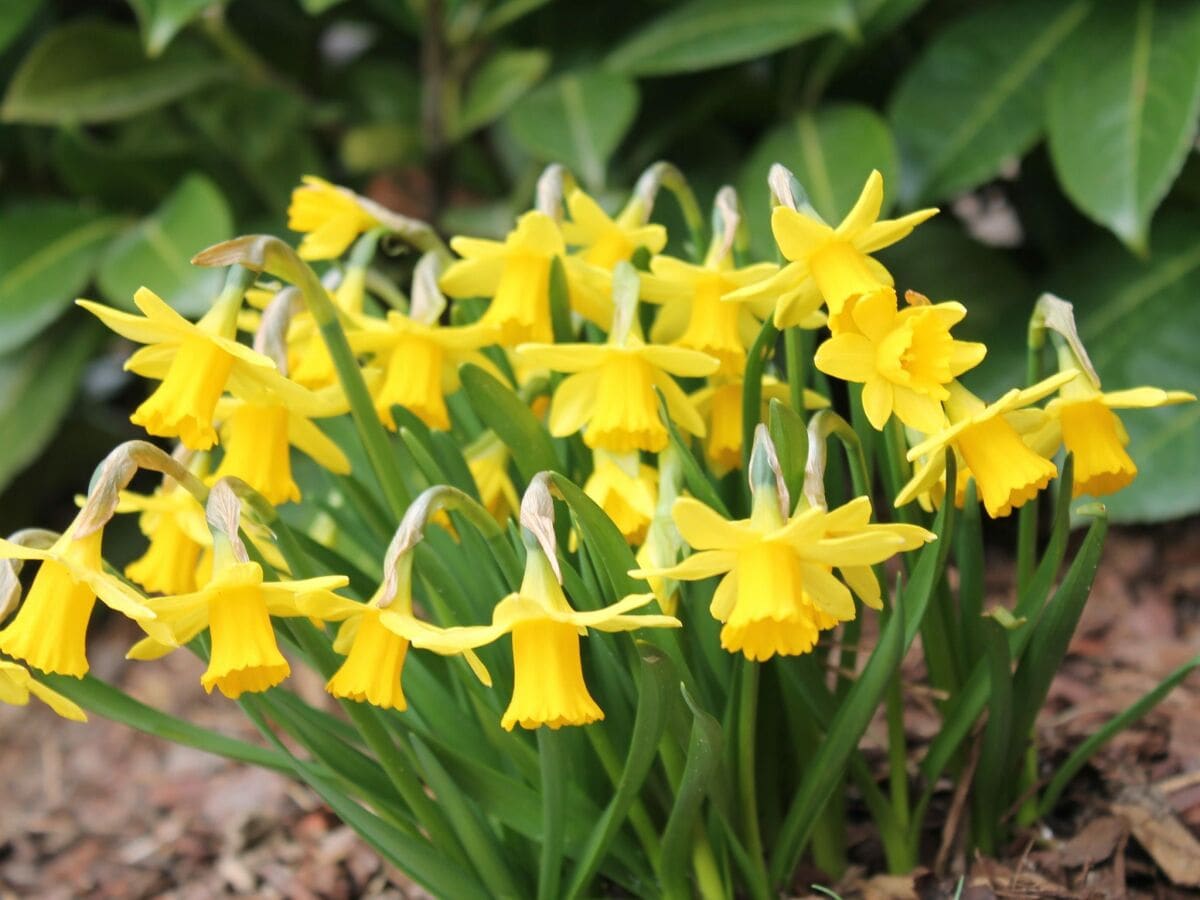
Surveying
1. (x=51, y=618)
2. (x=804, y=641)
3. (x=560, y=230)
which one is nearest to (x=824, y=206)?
(x=560, y=230)

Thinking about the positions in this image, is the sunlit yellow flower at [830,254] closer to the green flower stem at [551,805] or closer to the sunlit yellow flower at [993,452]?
the sunlit yellow flower at [993,452]

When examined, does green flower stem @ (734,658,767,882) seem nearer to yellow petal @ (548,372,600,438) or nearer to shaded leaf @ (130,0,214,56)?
yellow petal @ (548,372,600,438)

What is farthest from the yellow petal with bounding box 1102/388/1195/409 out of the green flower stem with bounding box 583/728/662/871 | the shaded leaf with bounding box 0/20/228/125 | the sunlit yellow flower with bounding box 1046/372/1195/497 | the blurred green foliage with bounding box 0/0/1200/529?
the shaded leaf with bounding box 0/20/228/125

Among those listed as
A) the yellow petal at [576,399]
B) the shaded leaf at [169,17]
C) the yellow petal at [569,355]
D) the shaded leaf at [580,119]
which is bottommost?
the shaded leaf at [580,119]

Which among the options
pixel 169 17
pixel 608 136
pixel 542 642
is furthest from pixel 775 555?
pixel 169 17

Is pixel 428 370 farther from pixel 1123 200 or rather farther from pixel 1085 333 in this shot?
pixel 1085 333

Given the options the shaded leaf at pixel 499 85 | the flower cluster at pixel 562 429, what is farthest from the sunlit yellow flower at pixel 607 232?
the shaded leaf at pixel 499 85
